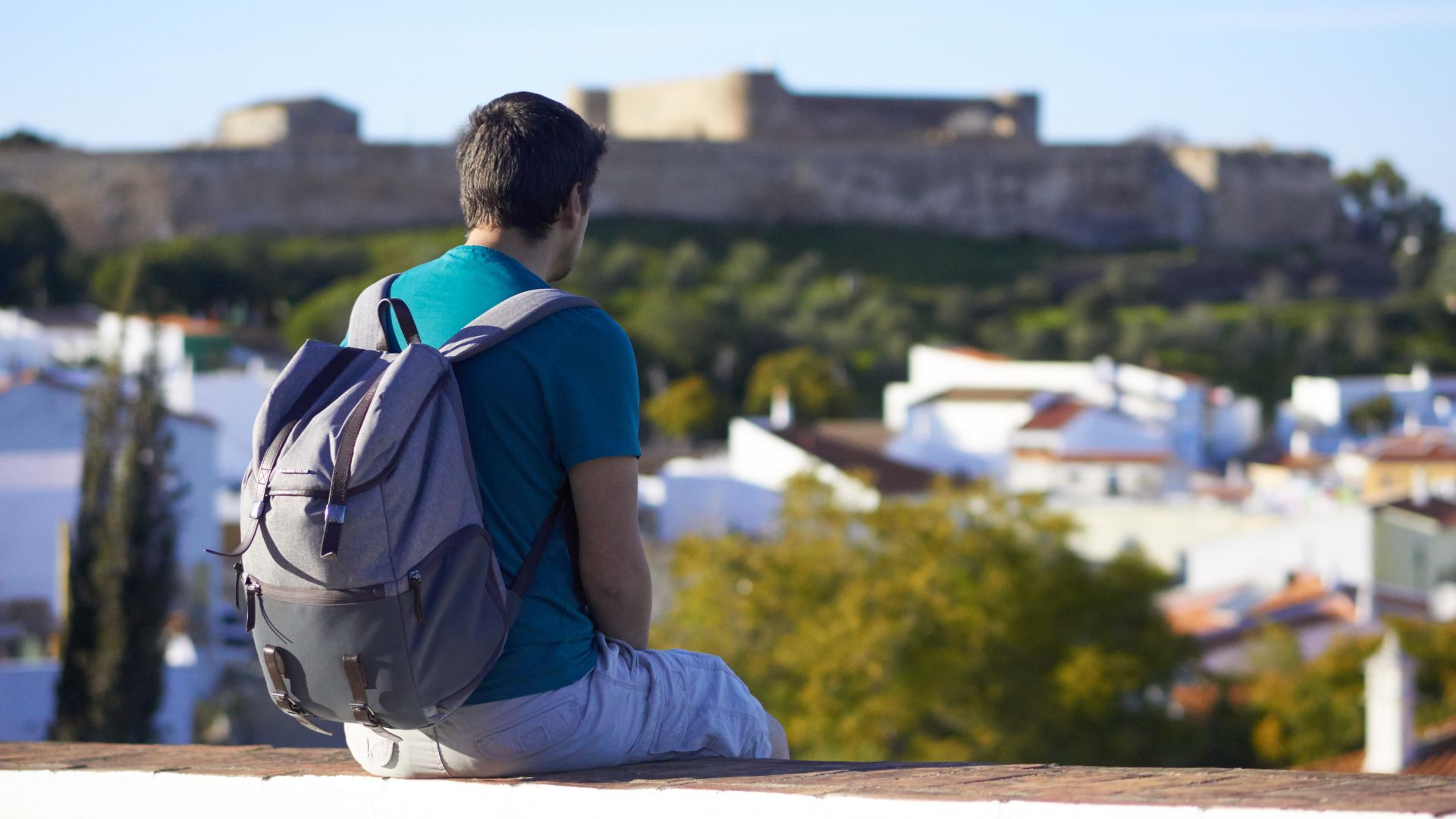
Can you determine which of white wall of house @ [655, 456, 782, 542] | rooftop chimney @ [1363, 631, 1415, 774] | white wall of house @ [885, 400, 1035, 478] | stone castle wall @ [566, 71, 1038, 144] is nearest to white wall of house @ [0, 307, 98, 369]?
white wall of house @ [655, 456, 782, 542]

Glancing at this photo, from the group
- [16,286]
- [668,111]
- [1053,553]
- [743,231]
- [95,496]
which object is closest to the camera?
[95,496]

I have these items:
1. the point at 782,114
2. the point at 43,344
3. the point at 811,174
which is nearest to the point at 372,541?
the point at 43,344

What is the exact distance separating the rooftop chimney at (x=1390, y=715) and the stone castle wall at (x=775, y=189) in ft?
120

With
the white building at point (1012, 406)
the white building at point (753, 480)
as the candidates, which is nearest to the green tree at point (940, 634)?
the white building at point (753, 480)

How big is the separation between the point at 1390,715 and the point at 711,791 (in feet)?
27.5

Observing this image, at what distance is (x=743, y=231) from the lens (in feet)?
153

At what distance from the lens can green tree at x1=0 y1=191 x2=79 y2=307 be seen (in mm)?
34281

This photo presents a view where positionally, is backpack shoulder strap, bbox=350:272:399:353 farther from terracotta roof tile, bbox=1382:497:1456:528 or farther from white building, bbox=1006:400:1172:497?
white building, bbox=1006:400:1172:497

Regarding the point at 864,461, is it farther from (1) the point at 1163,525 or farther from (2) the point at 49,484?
(2) the point at 49,484

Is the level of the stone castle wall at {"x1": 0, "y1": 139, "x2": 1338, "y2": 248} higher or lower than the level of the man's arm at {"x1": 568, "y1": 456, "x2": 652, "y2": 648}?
higher

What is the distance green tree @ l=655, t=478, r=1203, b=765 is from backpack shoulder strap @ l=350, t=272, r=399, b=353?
11.0 metres

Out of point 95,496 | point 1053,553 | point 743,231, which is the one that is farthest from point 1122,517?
point 743,231

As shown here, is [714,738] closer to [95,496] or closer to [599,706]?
[599,706]

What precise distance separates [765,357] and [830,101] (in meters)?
20.7
